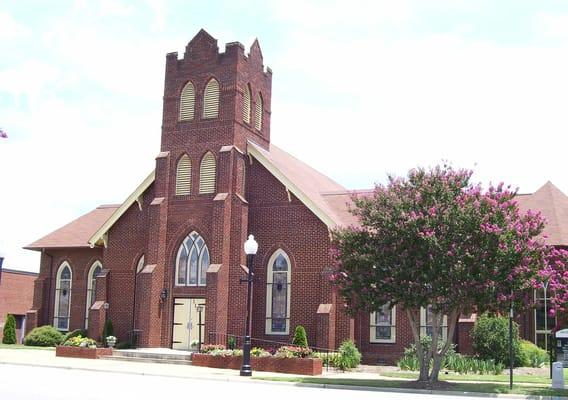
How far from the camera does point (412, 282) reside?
22656 mm

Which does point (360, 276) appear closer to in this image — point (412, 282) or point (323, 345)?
point (412, 282)

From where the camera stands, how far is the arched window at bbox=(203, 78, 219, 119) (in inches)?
1362

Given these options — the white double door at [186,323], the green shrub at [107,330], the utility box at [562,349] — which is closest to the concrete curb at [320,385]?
the utility box at [562,349]

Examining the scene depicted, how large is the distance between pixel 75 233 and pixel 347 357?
1944cm

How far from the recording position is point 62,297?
4050cm

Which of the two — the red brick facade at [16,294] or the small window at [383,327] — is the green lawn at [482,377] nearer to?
the small window at [383,327]

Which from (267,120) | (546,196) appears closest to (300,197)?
(267,120)

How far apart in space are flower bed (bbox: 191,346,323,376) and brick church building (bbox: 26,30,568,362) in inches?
93.0

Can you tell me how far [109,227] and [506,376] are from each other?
19.8 m

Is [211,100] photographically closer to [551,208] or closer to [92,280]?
[92,280]

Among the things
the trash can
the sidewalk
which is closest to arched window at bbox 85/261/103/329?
the sidewalk

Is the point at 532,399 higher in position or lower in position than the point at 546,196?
lower

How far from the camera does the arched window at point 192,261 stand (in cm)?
3394

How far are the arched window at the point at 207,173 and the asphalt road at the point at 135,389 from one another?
11427mm
